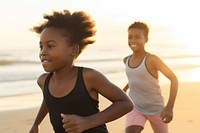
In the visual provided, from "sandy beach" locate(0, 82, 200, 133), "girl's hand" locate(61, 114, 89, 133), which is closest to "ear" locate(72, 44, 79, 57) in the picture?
"girl's hand" locate(61, 114, 89, 133)

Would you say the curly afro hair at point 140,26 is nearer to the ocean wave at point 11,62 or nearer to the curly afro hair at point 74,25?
the curly afro hair at point 74,25

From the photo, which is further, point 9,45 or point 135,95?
point 9,45

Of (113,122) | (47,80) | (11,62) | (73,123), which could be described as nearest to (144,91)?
(47,80)

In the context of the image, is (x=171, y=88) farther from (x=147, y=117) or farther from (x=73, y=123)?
(x=73, y=123)

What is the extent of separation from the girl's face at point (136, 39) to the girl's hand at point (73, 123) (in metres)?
2.26

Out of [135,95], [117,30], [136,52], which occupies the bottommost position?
[117,30]

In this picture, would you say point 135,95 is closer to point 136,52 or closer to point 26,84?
point 136,52

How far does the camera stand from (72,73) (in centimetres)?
290

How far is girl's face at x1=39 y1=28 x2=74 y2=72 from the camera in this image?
2.80 metres

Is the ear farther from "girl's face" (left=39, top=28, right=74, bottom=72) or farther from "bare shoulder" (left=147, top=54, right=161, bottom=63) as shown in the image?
"bare shoulder" (left=147, top=54, right=161, bottom=63)

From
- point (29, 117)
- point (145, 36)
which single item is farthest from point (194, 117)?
point (145, 36)

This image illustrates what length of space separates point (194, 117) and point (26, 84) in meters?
6.69

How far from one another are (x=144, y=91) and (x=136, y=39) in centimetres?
58

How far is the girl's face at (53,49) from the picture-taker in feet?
9.18
